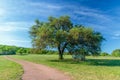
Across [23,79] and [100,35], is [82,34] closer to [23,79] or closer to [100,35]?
[100,35]

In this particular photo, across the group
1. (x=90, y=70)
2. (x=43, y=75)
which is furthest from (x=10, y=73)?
(x=90, y=70)

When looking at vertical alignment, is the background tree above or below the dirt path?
above

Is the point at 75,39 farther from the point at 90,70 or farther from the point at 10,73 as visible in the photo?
the point at 10,73

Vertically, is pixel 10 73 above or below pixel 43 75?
above

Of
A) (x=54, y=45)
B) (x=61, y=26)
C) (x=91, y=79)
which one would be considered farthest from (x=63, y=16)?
(x=91, y=79)

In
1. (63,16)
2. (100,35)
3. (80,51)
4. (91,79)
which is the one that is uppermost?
(63,16)

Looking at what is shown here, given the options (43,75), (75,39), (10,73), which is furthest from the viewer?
(75,39)

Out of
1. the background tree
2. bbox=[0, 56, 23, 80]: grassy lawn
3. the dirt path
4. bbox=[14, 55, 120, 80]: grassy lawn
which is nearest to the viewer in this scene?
the dirt path

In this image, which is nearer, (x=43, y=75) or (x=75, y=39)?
(x=43, y=75)

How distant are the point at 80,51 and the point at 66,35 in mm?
3830

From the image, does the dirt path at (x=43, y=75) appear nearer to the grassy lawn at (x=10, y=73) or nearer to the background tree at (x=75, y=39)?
the grassy lawn at (x=10, y=73)

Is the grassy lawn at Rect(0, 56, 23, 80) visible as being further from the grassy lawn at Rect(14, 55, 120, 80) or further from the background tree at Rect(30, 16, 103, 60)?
the background tree at Rect(30, 16, 103, 60)

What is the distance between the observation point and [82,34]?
39875 mm

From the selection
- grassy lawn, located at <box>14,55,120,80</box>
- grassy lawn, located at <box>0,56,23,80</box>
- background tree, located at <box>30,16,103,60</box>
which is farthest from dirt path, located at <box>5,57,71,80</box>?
background tree, located at <box>30,16,103,60</box>
